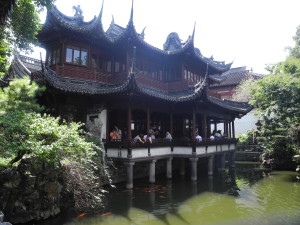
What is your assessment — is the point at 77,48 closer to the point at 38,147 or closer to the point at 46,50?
the point at 46,50

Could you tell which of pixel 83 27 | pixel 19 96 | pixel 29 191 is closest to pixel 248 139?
pixel 83 27

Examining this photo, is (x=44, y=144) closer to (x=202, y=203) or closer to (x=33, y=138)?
(x=33, y=138)

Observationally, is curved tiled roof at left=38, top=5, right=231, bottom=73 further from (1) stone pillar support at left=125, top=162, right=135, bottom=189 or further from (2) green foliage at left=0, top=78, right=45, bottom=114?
(1) stone pillar support at left=125, top=162, right=135, bottom=189

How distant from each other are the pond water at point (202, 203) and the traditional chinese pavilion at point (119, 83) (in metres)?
1.17

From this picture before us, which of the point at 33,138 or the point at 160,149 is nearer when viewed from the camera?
the point at 33,138

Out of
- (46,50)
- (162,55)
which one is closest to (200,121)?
(162,55)

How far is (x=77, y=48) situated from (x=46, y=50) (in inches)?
75.0

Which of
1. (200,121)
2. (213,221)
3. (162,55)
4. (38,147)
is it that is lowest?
(213,221)

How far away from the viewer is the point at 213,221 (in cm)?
702

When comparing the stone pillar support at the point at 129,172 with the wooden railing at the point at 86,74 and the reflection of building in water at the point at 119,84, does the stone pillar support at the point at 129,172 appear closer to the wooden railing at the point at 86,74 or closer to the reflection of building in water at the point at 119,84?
the reflection of building in water at the point at 119,84

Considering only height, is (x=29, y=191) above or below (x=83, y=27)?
below

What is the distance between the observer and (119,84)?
40.0 ft

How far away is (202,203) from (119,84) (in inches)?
268

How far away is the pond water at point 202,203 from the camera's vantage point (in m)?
7.05
